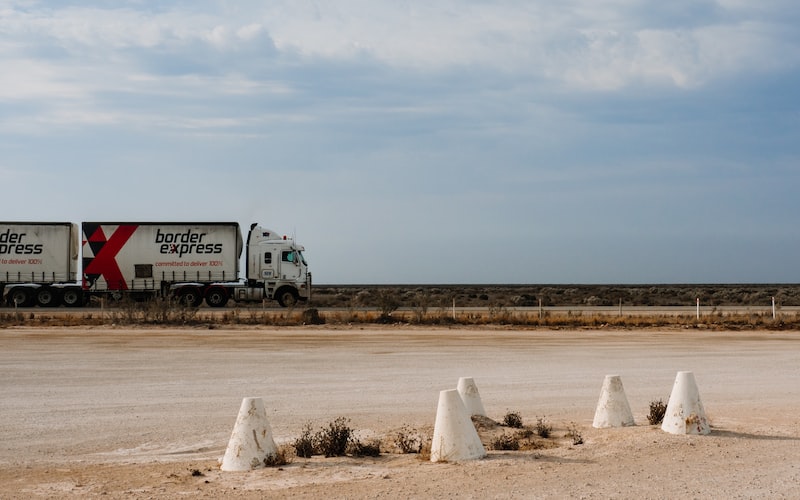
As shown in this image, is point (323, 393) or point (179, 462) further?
point (323, 393)

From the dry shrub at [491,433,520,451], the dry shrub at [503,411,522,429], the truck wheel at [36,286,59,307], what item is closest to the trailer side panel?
the truck wheel at [36,286,59,307]

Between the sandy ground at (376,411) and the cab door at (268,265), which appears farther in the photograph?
the cab door at (268,265)

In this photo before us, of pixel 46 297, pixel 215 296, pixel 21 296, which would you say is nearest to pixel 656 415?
pixel 215 296

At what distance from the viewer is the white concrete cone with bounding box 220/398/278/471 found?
9008 mm

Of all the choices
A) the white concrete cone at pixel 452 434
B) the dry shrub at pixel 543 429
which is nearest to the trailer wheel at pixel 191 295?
the dry shrub at pixel 543 429

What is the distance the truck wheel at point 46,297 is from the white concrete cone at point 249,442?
36632mm

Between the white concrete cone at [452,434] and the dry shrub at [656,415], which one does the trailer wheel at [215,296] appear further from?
the white concrete cone at [452,434]

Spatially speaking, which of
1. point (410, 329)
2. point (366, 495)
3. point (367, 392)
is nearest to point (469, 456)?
point (366, 495)

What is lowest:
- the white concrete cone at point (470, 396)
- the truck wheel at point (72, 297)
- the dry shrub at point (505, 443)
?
the dry shrub at point (505, 443)

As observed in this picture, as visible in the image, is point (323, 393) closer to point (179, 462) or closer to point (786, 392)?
point (179, 462)

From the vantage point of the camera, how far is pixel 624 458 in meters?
9.13

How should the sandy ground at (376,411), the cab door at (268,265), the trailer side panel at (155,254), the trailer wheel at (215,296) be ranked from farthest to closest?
the cab door at (268,265), the trailer wheel at (215,296), the trailer side panel at (155,254), the sandy ground at (376,411)

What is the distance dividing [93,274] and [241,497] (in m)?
36.6

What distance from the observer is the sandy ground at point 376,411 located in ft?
27.5
